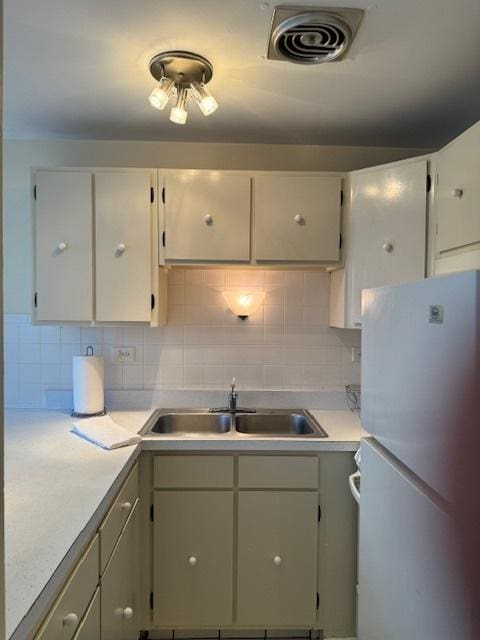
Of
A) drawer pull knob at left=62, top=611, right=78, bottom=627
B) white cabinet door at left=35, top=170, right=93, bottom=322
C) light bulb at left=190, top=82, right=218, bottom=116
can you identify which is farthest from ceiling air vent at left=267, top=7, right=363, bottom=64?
drawer pull knob at left=62, top=611, right=78, bottom=627

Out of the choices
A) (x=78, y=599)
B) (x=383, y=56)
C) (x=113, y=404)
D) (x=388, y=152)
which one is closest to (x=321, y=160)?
(x=388, y=152)

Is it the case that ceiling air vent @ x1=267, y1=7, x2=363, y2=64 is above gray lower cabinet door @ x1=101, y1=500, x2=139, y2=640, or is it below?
above

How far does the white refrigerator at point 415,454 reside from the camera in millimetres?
707

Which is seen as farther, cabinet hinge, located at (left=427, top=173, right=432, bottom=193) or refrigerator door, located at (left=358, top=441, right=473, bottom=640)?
cabinet hinge, located at (left=427, top=173, right=432, bottom=193)

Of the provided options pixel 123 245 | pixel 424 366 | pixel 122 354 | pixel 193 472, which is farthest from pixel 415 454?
pixel 122 354

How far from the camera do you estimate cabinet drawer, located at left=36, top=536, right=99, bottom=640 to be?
84 centimetres

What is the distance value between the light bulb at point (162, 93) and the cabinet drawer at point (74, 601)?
1412 millimetres

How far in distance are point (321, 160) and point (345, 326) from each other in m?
0.93

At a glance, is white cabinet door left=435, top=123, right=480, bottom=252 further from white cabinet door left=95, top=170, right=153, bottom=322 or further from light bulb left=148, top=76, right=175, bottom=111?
white cabinet door left=95, top=170, right=153, bottom=322

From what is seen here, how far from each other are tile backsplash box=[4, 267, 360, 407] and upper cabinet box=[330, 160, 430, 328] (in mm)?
328

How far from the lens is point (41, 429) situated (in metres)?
1.79

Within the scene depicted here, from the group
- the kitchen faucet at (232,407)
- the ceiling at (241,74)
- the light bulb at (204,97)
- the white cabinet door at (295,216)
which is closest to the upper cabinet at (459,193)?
the ceiling at (241,74)

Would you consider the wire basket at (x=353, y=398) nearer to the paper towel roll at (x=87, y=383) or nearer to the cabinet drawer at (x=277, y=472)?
the cabinet drawer at (x=277, y=472)

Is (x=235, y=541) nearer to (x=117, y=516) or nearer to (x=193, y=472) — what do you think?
(x=193, y=472)
